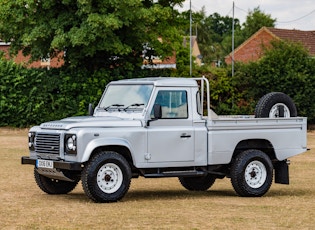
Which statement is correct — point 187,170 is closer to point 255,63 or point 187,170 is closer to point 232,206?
point 232,206

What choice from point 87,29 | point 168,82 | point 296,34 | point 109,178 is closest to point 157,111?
point 168,82

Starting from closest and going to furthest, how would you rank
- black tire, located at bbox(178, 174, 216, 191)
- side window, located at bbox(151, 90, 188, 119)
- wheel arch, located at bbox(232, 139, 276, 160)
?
side window, located at bbox(151, 90, 188, 119)
wheel arch, located at bbox(232, 139, 276, 160)
black tire, located at bbox(178, 174, 216, 191)

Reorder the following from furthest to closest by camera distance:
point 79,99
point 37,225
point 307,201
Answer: point 79,99 → point 307,201 → point 37,225

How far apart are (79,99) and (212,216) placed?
102 ft

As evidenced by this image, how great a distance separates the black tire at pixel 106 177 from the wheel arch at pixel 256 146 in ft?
8.15

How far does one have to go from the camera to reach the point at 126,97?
56.2 ft

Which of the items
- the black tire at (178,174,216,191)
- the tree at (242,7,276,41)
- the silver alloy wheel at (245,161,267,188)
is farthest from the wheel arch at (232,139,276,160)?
the tree at (242,7,276,41)

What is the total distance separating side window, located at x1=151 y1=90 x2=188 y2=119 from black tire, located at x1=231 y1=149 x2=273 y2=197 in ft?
4.47

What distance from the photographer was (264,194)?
17.6 metres

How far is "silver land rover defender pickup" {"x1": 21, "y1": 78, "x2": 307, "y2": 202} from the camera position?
15.7 meters

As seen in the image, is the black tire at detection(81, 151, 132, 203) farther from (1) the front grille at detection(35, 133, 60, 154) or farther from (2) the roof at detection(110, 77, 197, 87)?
(2) the roof at detection(110, 77, 197, 87)

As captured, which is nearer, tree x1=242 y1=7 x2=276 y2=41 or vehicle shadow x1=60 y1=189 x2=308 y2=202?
vehicle shadow x1=60 y1=189 x2=308 y2=202

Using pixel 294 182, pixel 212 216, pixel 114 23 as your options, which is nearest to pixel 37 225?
pixel 212 216

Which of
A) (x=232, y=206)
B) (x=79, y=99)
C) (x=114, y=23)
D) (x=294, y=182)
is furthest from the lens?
(x=79, y=99)
